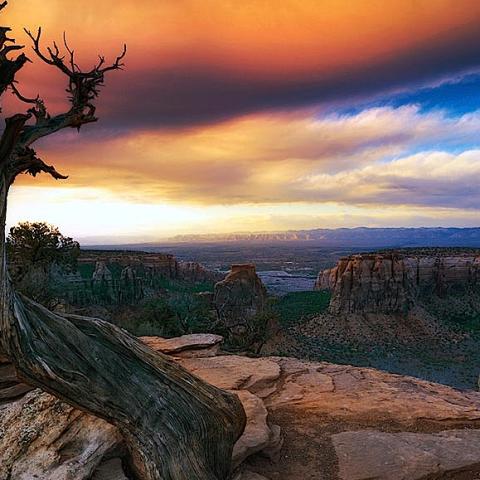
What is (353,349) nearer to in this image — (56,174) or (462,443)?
(462,443)

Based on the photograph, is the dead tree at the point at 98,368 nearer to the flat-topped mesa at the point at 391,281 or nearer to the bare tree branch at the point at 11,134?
the bare tree branch at the point at 11,134

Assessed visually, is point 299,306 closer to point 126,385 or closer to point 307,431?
point 307,431

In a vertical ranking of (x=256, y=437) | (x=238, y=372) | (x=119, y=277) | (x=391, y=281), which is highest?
(x=256, y=437)

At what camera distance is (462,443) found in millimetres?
9438

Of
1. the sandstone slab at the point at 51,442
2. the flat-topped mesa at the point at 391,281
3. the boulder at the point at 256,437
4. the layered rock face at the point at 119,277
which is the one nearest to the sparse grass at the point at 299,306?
the flat-topped mesa at the point at 391,281

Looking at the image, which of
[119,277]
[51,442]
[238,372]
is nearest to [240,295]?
[119,277]

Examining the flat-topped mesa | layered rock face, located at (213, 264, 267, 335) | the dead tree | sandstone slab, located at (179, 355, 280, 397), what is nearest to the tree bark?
the dead tree

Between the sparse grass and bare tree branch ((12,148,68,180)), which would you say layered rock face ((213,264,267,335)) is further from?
bare tree branch ((12,148,68,180))

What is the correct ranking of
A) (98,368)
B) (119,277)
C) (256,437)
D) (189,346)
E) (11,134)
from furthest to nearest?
(119,277), (189,346), (256,437), (98,368), (11,134)

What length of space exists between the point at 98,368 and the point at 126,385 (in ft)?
1.68

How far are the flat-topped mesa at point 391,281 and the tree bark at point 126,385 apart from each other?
2348 inches

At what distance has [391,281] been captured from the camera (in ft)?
221

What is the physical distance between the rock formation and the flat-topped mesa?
5159 centimetres

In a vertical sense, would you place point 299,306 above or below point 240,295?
below
